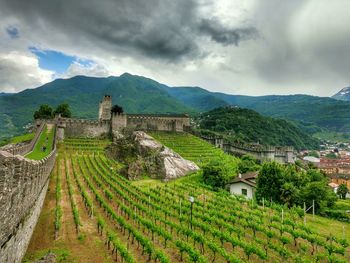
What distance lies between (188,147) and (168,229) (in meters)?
48.1

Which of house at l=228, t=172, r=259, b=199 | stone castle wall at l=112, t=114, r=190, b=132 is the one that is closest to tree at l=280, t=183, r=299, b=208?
house at l=228, t=172, r=259, b=199

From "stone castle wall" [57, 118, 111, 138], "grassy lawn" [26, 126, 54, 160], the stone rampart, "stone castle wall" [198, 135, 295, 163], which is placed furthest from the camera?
"stone castle wall" [198, 135, 295, 163]

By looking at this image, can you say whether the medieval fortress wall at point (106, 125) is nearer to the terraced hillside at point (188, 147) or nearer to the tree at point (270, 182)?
the terraced hillside at point (188, 147)

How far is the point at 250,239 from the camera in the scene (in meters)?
23.8

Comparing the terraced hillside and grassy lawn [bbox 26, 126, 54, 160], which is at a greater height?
grassy lawn [bbox 26, 126, 54, 160]

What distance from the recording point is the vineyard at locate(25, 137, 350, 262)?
774 inches

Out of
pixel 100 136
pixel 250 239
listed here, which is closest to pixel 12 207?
pixel 250 239

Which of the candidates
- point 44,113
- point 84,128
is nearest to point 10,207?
point 84,128

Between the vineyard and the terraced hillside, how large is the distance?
2274 centimetres

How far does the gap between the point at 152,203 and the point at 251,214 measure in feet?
31.4

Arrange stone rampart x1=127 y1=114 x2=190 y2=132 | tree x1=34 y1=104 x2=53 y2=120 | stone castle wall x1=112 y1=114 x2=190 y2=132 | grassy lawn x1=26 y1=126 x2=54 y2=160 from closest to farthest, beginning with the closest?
grassy lawn x1=26 y1=126 x2=54 y2=160 < stone castle wall x1=112 y1=114 x2=190 y2=132 < stone rampart x1=127 y1=114 x2=190 y2=132 < tree x1=34 y1=104 x2=53 y2=120

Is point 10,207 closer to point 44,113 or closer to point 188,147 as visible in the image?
point 188,147

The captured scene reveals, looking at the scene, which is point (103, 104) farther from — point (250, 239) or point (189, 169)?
point (250, 239)

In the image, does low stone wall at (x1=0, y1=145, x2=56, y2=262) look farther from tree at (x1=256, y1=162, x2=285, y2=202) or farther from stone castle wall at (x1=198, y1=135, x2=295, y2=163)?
stone castle wall at (x1=198, y1=135, x2=295, y2=163)
